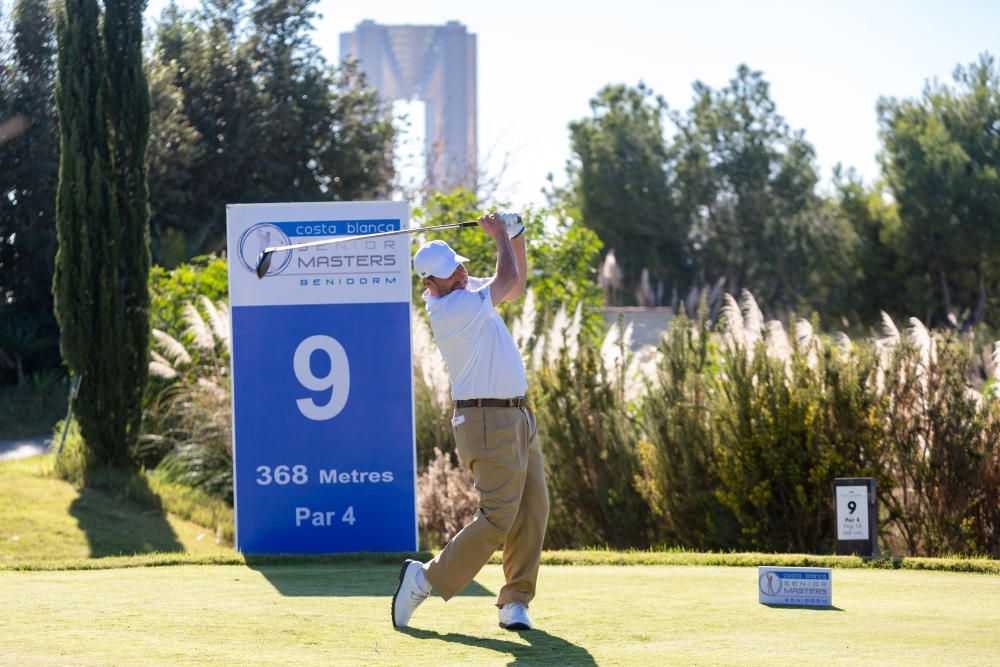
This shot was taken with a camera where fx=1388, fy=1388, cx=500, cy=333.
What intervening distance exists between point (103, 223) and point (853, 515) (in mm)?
8550

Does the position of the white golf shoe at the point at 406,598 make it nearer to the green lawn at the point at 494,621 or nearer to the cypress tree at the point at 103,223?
the green lawn at the point at 494,621

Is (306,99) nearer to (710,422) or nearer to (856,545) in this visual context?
(710,422)

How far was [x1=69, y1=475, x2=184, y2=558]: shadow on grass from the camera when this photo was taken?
A: 38.3 ft

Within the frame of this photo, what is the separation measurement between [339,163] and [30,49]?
8.36 metres

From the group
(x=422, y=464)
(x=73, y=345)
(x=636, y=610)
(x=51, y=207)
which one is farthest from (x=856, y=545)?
(x=51, y=207)

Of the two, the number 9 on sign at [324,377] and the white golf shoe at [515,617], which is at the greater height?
the number 9 on sign at [324,377]

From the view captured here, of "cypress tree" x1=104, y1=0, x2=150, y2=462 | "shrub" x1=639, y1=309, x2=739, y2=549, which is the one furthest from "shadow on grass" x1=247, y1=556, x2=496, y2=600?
"cypress tree" x1=104, y1=0, x2=150, y2=462

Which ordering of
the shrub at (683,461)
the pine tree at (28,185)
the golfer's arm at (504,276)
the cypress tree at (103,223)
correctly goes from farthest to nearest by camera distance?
the pine tree at (28,185) < the cypress tree at (103,223) < the shrub at (683,461) < the golfer's arm at (504,276)

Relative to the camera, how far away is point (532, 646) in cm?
528

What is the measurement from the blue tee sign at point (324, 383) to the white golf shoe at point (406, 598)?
140 inches

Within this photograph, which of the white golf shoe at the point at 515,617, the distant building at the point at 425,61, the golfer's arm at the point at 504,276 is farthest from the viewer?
the distant building at the point at 425,61

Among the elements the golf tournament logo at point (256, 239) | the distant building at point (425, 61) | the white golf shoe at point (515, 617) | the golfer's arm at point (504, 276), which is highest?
the distant building at point (425, 61)

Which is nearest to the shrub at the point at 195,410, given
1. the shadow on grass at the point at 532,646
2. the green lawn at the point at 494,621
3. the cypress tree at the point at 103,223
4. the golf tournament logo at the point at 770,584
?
the cypress tree at the point at 103,223

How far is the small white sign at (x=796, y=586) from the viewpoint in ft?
20.1
